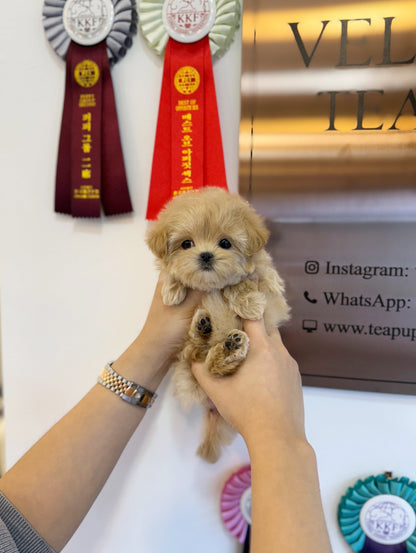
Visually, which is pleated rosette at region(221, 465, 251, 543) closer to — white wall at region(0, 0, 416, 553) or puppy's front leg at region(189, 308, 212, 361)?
white wall at region(0, 0, 416, 553)

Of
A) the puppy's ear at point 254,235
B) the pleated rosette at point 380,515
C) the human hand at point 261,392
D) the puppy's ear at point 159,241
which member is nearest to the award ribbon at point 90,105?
the puppy's ear at point 159,241

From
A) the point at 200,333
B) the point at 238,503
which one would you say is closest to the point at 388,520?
the point at 238,503

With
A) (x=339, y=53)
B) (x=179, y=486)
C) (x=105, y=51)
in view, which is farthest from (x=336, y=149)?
(x=179, y=486)

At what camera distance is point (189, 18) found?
3.02 feet

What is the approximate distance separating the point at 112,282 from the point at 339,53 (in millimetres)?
Answer: 817

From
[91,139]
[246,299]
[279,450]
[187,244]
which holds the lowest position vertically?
[279,450]

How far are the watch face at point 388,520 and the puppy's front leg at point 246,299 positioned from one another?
62 centimetres

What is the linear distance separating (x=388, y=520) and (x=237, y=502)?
14.7 inches

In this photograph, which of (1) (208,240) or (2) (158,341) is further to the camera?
(2) (158,341)

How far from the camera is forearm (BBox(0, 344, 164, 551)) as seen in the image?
0.77 meters

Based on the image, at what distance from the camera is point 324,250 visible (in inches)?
36.4

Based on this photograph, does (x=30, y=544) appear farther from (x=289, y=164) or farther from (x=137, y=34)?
(x=137, y=34)

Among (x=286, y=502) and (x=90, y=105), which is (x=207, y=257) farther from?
(x=90, y=105)

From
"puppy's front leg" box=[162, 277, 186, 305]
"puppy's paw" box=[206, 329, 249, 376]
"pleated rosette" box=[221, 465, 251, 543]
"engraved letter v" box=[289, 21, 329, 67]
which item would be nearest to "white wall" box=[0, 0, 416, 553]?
"pleated rosette" box=[221, 465, 251, 543]
